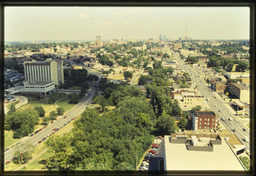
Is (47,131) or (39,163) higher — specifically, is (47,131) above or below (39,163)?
above

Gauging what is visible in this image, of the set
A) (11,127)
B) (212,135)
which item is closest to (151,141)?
(212,135)

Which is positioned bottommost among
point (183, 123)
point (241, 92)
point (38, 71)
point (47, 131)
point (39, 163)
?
point (39, 163)

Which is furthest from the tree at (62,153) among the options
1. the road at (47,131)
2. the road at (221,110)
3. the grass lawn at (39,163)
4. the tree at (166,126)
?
the road at (221,110)

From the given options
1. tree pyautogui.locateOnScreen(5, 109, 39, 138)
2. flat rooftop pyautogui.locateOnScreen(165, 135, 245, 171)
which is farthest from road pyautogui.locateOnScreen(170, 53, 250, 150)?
tree pyautogui.locateOnScreen(5, 109, 39, 138)

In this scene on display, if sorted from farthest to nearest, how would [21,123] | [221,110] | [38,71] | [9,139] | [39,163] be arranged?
1. [38,71]
2. [221,110]
3. [21,123]
4. [9,139]
5. [39,163]

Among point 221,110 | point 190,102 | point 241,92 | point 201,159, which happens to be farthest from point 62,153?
point 241,92

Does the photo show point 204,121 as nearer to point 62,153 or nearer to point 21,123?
point 62,153

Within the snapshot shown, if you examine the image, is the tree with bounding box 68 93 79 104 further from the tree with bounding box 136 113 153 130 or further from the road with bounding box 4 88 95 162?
the tree with bounding box 136 113 153 130

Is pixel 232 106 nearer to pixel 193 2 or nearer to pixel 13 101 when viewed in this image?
pixel 13 101

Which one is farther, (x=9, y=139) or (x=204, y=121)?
(x=204, y=121)
